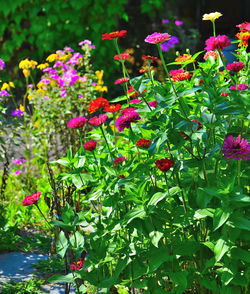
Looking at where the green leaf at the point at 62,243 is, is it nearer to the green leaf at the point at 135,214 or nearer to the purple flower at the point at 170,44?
the green leaf at the point at 135,214

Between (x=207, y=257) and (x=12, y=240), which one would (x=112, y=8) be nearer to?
(x=12, y=240)

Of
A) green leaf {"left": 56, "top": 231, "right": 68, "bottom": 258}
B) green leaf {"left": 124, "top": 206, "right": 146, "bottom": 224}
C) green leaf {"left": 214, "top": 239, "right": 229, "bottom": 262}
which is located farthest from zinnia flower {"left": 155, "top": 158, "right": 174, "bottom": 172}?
green leaf {"left": 56, "top": 231, "right": 68, "bottom": 258}

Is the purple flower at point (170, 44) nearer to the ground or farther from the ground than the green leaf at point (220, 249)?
farther from the ground

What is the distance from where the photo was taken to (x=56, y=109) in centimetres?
406

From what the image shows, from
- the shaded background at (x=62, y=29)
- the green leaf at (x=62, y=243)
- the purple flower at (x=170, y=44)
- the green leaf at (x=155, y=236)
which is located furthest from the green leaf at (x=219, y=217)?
the shaded background at (x=62, y=29)

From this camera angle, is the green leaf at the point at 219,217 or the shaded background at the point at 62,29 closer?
the green leaf at the point at 219,217

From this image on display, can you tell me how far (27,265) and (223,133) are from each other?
1599mm

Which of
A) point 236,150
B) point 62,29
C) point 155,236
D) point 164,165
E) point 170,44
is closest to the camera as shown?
point 236,150

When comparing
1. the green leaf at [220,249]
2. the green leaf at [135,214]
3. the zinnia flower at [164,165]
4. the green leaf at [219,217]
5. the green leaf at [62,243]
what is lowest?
the green leaf at [62,243]

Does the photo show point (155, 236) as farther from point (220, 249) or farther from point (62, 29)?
point (62, 29)

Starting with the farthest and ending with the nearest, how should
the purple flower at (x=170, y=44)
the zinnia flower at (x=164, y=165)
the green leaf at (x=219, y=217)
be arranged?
the purple flower at (x=170, y=44) → the zinnia flower at (x=164, y=165) → the green leaf at (x=219, y=217)

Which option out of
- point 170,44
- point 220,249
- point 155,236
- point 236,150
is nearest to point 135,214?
point 155,236

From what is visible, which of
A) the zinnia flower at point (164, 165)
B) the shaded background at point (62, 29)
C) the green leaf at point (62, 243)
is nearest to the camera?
the zinnia flower at point (164, 165)

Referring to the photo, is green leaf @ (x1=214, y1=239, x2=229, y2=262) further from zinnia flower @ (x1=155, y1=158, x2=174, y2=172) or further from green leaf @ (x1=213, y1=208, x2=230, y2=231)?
zinnia flower @ (x1=155, y1=158, x2=174, y2=172)
